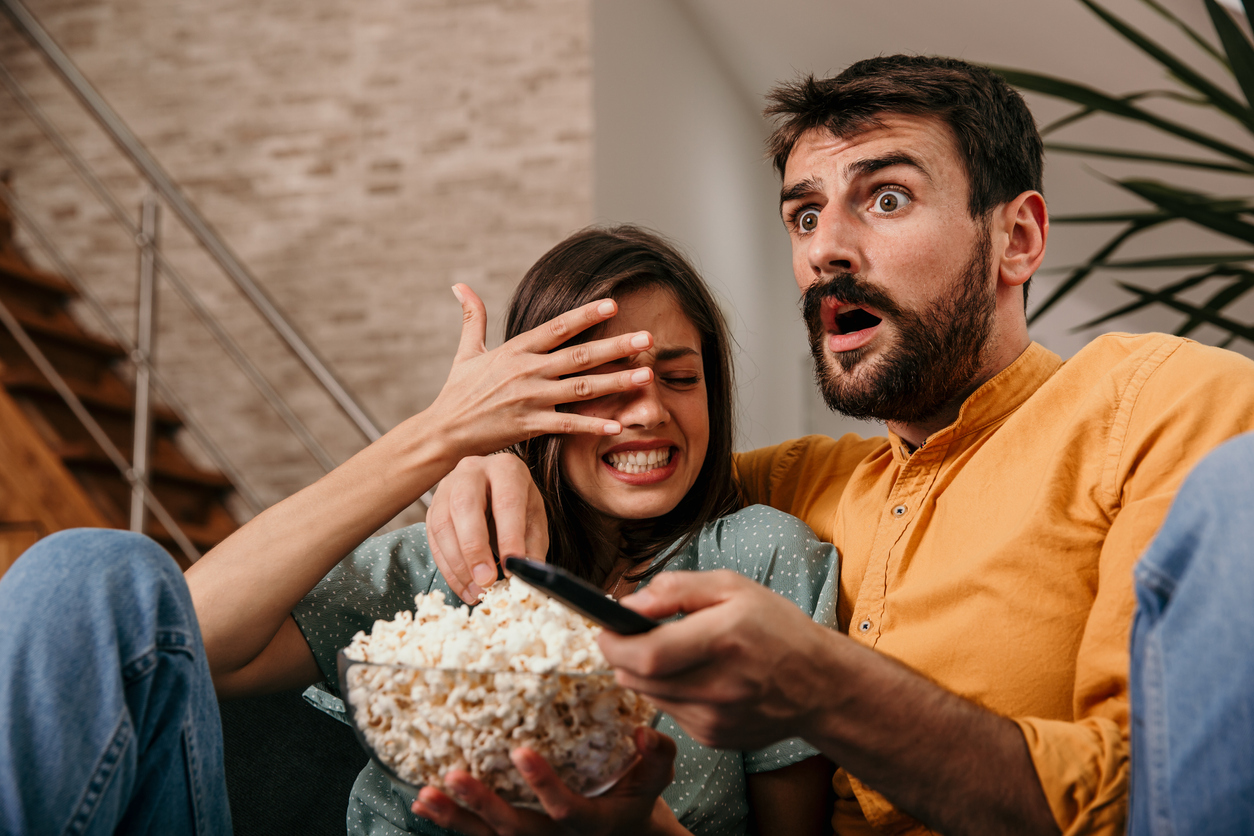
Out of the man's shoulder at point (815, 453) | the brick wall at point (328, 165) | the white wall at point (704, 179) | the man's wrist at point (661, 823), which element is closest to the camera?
the man's wrist at point (661, 823)

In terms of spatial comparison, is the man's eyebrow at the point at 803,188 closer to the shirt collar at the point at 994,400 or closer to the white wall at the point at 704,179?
the shirt collar at the point at 994,400

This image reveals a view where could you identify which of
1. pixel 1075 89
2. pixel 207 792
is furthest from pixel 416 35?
pixel 207 792

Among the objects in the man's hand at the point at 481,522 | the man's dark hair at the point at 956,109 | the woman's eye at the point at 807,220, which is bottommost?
the man's hand at the point at 481,522

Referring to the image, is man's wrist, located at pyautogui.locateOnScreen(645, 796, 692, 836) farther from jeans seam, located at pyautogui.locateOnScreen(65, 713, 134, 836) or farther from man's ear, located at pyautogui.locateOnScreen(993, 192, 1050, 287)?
man's ear, located at pyautogui.locateOnScreen(993, 192, 1050, 287)

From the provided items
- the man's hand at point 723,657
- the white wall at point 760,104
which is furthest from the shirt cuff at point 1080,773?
the white wall at point 760,104

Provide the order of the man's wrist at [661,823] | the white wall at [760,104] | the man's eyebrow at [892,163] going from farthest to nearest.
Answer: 1. the white wall at [760,104]
2. the man's eyebrow at [892,163]
3. the man's wrist at [661,823]

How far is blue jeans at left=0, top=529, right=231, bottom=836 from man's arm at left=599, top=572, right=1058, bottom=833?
1.48ft

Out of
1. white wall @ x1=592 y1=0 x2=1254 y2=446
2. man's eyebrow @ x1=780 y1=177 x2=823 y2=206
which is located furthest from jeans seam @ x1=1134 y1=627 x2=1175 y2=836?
white wall @ x1=592 y1=0 x2=1254 y2=446

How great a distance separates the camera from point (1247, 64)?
1.80 meters

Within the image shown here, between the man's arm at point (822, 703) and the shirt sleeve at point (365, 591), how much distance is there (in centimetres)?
61

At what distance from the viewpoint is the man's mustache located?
1.25 meters

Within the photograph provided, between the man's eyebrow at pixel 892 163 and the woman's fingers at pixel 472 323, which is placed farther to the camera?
the woman's fingers at pixel 472 323

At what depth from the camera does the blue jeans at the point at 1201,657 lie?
61cm

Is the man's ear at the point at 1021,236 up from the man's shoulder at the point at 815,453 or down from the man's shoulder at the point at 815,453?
up
